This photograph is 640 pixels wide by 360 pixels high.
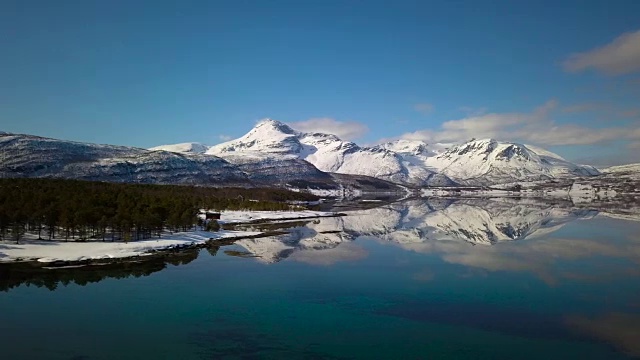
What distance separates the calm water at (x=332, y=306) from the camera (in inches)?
1151

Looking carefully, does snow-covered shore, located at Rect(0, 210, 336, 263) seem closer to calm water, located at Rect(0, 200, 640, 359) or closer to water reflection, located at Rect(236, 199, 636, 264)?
calm water, located at Rect(0, 200, 640, 359)

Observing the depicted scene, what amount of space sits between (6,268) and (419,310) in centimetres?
4415

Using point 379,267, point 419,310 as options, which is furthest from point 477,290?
point 379,267

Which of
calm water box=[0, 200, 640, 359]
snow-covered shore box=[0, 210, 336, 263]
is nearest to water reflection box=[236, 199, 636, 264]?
calm water box=[0, 200, 640, 359]

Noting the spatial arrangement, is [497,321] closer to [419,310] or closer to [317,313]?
[419,310]

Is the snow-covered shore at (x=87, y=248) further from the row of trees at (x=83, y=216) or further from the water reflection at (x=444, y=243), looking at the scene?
the water reflection at (x=444, y=243)

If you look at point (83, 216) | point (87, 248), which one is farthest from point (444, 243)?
point (83, 216)

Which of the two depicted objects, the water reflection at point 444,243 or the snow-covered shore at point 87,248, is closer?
the snow-covered shore at point 87,248

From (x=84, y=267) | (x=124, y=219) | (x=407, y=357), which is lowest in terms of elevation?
(x=407, y=357)

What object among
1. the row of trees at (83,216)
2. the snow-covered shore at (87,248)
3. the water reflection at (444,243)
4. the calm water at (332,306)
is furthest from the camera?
the row of trees at (83,216)

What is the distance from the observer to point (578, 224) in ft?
374

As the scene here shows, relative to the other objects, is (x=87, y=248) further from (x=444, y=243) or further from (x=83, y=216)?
(x=444, y=243)

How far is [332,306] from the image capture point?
39.1 metres

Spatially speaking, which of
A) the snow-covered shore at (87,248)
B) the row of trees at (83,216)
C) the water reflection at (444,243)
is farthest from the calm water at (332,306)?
the row of trees at (83,216)
